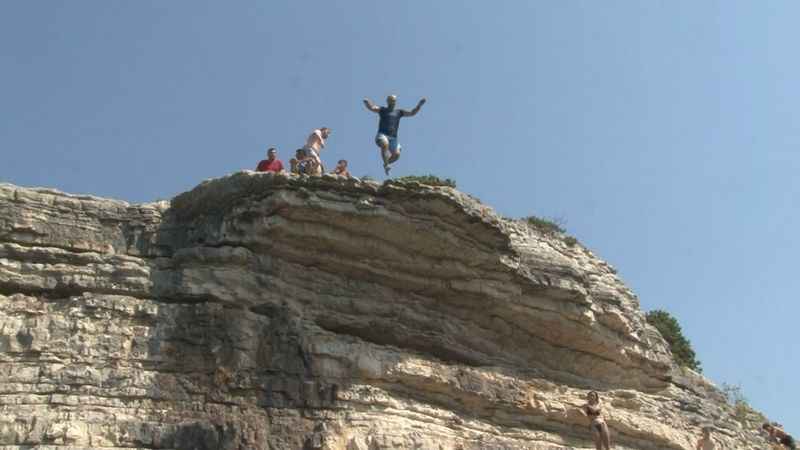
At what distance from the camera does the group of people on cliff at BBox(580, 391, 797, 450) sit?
16609mm

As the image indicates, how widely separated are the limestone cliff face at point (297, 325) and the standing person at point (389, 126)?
2081 millimetres

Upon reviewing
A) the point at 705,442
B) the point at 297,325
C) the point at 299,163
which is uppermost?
the point at 299,163

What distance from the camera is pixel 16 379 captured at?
13.9 meters

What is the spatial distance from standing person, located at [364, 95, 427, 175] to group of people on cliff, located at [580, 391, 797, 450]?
5751 mm

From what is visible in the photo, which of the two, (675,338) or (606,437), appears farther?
(675,338)

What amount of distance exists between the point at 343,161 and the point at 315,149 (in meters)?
0.58

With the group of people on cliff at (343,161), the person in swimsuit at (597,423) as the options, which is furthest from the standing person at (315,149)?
the person in swimsuit at (597,423)

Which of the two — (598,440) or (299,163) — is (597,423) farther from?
(299,163)

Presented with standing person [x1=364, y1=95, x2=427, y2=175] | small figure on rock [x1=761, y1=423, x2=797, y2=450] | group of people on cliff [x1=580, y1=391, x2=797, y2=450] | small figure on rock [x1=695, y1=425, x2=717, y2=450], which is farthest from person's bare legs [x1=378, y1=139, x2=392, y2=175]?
small figure on rock [x1=761, y1=423, x2=797, y2=450]

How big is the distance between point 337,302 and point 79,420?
4703 millimetres

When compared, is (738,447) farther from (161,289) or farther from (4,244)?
(4,244)

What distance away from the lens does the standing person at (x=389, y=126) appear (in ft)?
60.0

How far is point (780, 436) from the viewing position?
20922 millimetres

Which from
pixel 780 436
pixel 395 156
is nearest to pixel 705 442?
pixel 780 436
